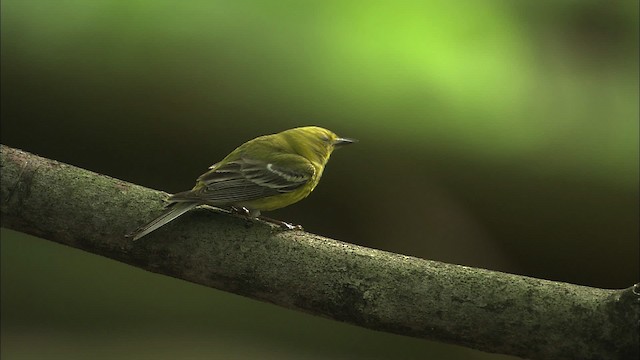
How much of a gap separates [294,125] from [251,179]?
77 cm

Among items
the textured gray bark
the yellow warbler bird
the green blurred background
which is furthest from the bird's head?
the green blurred background

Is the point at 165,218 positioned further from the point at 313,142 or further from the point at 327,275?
the point at 313,142

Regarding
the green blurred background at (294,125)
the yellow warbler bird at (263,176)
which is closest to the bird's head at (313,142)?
the yellow warbler bird at (263,176)

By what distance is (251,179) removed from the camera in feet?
5.16

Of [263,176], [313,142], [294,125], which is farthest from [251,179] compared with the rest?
[294,125]

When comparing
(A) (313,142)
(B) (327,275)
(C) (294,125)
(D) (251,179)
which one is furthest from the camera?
(C) (294,125)

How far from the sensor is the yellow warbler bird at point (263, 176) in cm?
145

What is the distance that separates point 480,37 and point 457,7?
130 millimetres

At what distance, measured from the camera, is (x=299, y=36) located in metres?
2.45

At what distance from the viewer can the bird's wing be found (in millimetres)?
1494

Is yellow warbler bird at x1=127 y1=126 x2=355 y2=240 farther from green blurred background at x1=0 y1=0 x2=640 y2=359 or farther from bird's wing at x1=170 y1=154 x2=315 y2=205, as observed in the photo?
green blurred background at x1=0 y1=0 x2=640 y2=359

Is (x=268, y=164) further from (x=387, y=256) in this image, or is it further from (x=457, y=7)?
(x=457, y=7)

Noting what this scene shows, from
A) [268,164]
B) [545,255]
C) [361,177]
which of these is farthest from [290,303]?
[545,255]

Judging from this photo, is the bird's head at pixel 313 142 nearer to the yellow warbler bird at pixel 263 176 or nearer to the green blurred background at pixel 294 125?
the yellow warbler bird at pixel 263 176
